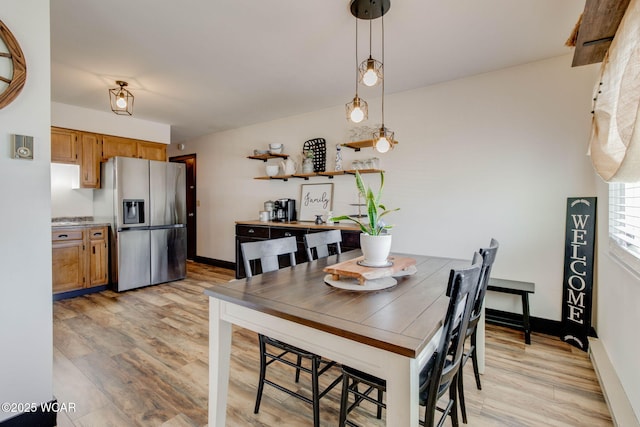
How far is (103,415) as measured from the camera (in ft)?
5.68

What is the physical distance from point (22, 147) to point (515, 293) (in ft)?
11.9

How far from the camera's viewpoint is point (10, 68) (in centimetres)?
153

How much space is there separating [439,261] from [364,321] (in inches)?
52.4

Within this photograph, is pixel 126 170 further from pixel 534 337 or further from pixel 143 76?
pixel 534 337

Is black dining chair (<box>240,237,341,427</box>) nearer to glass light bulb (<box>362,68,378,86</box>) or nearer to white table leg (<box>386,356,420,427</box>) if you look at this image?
white table leg (<box>386,356,420,427</box>)

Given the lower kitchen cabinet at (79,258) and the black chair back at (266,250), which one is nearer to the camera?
the black chair back at (266,250)

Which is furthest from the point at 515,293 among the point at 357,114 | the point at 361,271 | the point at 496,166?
the point at 357,114

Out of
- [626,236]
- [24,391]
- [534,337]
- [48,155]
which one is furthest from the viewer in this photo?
[534,337]

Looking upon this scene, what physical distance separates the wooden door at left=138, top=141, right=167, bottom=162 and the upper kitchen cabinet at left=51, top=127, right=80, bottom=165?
828 millimetres

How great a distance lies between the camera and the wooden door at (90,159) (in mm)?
4168

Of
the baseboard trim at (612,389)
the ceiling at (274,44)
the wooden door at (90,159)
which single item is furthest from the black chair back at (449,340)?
the wooden door at (90,159)

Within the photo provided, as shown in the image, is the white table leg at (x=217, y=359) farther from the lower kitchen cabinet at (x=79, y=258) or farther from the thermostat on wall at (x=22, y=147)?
the lower kitchen cabinet at (x=79, y=258)

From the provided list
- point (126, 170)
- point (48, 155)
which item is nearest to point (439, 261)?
point (48, 155)

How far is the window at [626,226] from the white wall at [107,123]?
17.0ft
